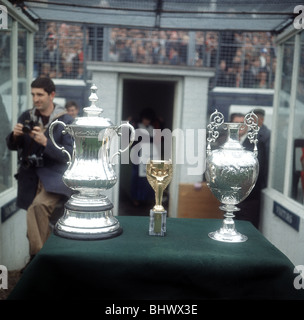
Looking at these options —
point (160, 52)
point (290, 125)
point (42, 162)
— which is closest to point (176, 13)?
point (290, 125)

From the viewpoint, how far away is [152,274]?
1.93m

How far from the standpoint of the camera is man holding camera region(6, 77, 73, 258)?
3.11 meters

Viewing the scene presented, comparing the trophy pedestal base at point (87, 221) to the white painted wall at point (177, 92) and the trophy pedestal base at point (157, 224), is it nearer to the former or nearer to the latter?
the trophy pedestal base at point (157, 224)

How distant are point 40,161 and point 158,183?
130 centimetres

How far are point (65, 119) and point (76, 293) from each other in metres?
1.58

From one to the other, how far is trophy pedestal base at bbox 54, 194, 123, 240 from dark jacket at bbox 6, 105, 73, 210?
0.95m

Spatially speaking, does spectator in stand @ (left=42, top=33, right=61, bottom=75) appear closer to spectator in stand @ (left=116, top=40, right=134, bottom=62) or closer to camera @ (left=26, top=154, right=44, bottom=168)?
spectator in stand @ (left=116, top=40, right=134, bottom=62)

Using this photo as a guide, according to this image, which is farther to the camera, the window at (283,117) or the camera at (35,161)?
the window at (283,117)

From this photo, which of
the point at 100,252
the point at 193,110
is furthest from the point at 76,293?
the point at 193,110

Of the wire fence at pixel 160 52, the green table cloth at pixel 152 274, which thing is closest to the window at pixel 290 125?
the green table cloth at pixel 152 274

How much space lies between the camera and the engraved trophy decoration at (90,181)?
2.14 metres

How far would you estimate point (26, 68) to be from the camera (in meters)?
4.36

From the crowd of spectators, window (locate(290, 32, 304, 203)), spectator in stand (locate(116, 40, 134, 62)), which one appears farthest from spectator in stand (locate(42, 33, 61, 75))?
window (locate(290, 32, 304, 203))

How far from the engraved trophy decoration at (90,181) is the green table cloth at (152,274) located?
0.14 meters
